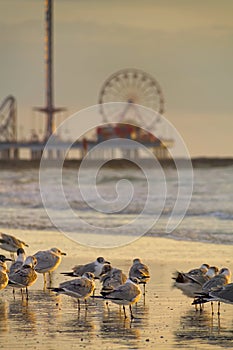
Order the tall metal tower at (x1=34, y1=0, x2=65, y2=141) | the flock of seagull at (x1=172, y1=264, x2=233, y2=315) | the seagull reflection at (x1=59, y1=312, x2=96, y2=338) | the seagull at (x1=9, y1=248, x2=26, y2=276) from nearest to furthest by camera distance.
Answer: the seagull reflection at (x1=59, y1=312, x2=96, y2=338) < the flock of seagull at (x1=172, y1=264, x2=233, y2=315) < the seagull at (x1=9, y1=248, x2=26, y2=276) < the tall metal tower at (x1=34, y1=0, x2=65, y2=141)

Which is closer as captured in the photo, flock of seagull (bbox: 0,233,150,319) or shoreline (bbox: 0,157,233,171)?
flock of seagull (bbox: 0,233,150,319)

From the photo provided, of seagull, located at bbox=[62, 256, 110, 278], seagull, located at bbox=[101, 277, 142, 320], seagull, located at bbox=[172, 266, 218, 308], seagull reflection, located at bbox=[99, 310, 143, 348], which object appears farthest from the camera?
seagull, located at bbox=[62, 256, 110, 278]

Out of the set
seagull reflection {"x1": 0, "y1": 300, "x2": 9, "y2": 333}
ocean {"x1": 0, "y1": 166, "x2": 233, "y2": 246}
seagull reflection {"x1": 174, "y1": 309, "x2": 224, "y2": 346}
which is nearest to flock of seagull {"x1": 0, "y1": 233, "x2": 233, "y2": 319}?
seagull reflection {"x1": 174, "y1": 309, "x2": 224, "y2": 346}

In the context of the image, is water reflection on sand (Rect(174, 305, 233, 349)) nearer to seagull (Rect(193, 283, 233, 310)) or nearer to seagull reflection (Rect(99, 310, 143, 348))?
seagull (Rect(193, 283, 233, 310))

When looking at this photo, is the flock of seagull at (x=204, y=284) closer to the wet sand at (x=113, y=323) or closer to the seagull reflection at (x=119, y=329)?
the wet sand at (x=113, y=323)

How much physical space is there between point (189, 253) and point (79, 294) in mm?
7365

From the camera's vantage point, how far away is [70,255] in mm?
24188

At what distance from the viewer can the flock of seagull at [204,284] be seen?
53.2 feet

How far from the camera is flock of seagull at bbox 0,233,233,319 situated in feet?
54.2

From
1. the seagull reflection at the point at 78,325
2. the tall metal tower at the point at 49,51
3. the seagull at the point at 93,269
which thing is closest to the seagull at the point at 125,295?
the seagull reflection at the point at 78,325

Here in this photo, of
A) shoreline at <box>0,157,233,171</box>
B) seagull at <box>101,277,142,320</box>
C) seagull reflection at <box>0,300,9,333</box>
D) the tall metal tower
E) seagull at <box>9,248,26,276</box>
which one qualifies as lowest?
seagull reflection at <box>0,300,9,333</box>

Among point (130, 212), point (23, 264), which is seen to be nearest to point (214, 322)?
point (23, 264)

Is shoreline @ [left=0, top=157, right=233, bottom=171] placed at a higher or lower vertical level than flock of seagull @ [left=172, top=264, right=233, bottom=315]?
Answer: higher

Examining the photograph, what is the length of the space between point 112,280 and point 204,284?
142 centimetres
